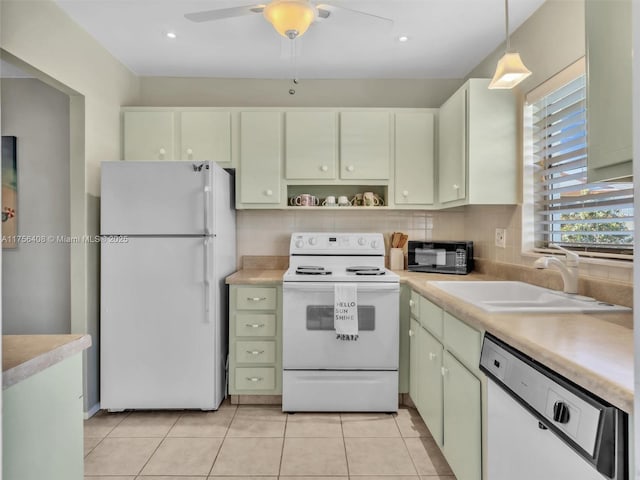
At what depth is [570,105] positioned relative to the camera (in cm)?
203

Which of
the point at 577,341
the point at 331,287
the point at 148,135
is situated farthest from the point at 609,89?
the point at 148,135

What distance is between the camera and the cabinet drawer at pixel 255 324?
2686 mm

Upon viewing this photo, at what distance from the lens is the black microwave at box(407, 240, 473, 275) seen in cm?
280

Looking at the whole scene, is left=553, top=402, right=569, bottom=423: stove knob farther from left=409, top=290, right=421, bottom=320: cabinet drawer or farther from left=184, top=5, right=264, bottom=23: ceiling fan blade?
left=184, top=5, right=264, bottom=23: ceiling fan blade

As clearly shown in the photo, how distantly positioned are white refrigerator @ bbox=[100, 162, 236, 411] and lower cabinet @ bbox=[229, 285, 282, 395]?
0.60ft

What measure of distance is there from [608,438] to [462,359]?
861 millimetres

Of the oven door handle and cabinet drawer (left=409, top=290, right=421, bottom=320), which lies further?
the oven door handle

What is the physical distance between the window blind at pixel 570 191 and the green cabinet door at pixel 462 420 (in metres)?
0.87

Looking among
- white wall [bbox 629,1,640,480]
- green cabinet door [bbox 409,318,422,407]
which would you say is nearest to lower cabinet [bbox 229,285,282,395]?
green cabinet door [bbox 409,318,422,407]

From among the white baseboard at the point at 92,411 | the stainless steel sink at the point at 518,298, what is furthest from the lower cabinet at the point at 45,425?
the white baseboard at the point at 92,411

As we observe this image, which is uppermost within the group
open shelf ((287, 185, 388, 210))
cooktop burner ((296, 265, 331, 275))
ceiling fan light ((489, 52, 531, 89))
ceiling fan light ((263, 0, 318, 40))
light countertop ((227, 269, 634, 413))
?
ceiling fan light ((263, 0, 318, 40))

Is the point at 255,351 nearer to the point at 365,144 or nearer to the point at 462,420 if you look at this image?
the point at 462,420

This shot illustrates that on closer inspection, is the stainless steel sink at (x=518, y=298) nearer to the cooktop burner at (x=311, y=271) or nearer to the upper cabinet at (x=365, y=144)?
the cooktop burner at (x=311, y=271)

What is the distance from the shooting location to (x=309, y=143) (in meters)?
3.00
